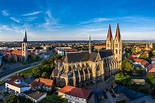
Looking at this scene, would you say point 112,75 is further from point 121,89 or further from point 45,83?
point 45,83

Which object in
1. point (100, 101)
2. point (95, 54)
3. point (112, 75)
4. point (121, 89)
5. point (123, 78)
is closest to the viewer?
point (100, 101)

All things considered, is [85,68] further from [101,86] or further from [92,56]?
[101,86]

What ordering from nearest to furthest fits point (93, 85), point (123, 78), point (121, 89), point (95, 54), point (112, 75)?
1. point (121, 89)
2. point (123, 78)
3. point (93, 85)
4. point (95, 54)
5. point (112, 75)

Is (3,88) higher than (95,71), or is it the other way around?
(95,71)

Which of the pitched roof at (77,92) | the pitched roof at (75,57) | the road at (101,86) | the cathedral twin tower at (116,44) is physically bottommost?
the road at (101,86)

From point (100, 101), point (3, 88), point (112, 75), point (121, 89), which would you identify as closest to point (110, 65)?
point (112, 75)

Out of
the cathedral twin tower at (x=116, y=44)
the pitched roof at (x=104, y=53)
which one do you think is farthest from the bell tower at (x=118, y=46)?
the pitched roof at (x=104, y=53)

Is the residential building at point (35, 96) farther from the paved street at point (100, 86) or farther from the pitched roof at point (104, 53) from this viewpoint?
the pitched roof at point (104, 53)

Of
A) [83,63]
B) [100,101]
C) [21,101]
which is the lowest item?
[100,101]
